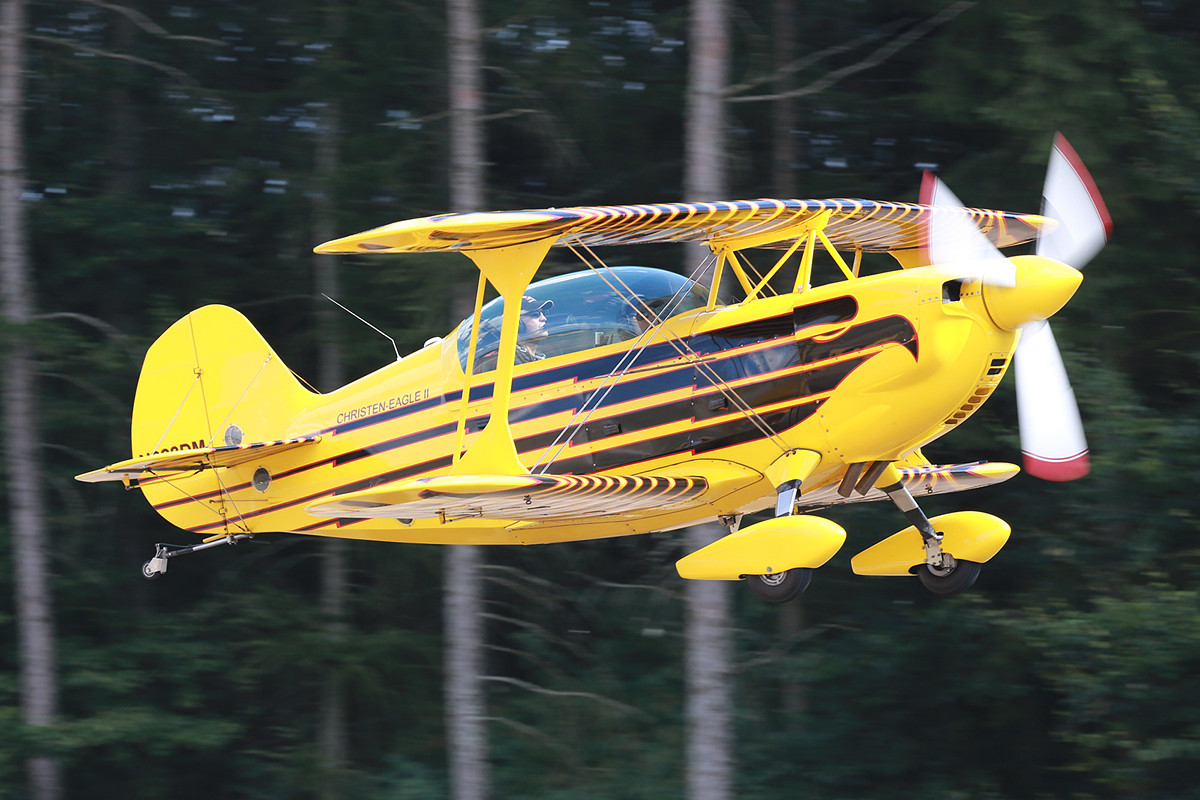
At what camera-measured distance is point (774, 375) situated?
762cm

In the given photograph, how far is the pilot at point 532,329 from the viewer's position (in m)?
8.30

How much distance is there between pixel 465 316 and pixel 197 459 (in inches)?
124

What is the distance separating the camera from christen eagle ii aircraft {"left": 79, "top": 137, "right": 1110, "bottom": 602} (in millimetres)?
7129

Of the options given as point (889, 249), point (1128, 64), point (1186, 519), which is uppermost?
point (1128, 64)

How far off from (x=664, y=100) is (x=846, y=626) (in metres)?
5.97

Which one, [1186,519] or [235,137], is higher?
[235,137]

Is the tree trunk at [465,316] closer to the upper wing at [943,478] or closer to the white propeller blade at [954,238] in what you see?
the upper wing at [943,478]

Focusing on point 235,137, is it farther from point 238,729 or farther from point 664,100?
point 238,729

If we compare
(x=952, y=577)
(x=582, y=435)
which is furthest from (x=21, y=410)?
(x=952, y=577)

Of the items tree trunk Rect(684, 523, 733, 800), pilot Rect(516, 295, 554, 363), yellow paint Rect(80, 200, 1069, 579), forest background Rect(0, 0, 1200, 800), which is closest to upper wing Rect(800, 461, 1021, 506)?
yellow paint Rect(80, 200, 1069, 579)

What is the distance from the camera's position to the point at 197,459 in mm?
9719

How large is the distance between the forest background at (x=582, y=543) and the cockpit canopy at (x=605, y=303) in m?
4.20

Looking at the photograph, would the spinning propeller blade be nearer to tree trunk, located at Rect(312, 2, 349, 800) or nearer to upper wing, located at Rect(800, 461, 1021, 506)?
upper wing, located at Rect(800, 461, 1021, 506)

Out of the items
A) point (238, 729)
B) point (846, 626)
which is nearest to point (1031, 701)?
point (846, 626)
